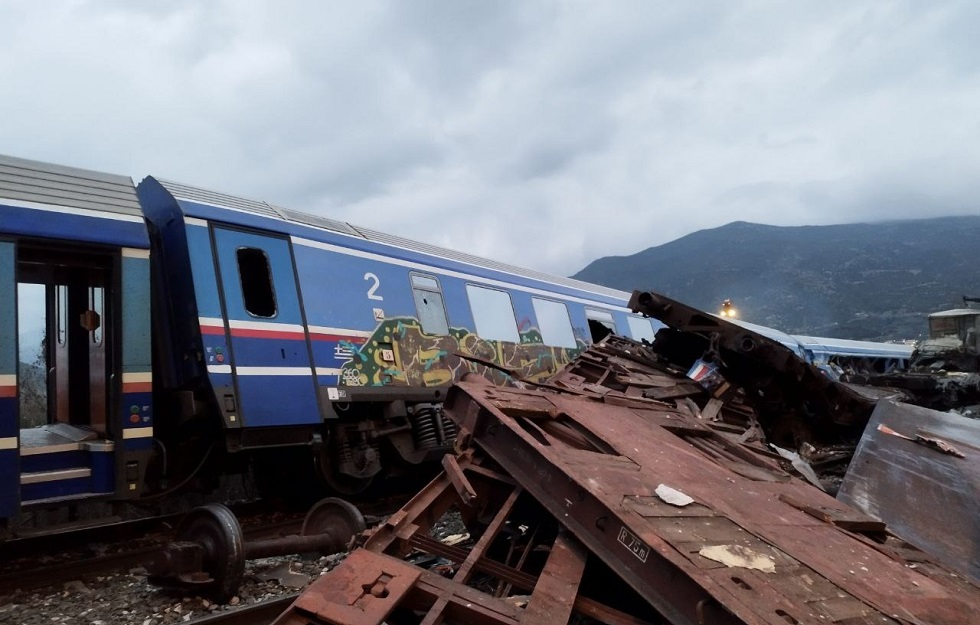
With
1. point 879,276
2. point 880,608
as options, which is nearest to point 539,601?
point 880,608

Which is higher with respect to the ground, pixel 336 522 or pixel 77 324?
pixel 77 324

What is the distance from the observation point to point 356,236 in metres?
8.27

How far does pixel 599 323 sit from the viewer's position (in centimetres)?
1271

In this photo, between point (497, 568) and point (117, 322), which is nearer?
point (497, 568)

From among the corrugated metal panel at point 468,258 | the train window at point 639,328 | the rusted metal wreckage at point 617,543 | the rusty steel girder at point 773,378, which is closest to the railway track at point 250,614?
the rusted metal wreckage at point 617,543

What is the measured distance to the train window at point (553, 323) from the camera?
10805 millimetres

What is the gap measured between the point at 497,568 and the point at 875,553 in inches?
74.0

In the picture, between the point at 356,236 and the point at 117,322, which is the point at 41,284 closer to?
the point at 117,322

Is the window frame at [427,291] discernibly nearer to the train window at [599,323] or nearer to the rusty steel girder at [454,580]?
the train window at [599,323]

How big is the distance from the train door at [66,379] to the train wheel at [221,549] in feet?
5.18

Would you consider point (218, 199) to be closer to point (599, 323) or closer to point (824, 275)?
point (599, 323)

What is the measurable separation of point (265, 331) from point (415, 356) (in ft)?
6.97

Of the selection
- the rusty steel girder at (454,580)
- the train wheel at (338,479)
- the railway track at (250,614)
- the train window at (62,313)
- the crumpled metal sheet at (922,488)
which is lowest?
the crumpled metal sheet at (922,488)

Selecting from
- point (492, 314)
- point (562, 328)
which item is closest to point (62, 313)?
point (492, 314)
